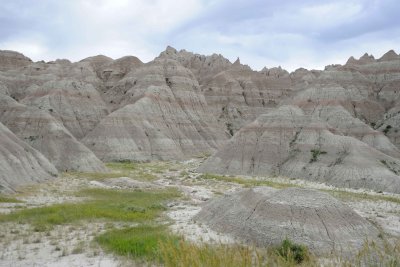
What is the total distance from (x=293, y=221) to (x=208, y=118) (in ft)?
270

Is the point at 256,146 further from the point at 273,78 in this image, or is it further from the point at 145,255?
the point at 273,78

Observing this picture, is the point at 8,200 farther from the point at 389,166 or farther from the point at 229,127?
the point at 229,127

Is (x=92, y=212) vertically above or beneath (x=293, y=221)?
beneath

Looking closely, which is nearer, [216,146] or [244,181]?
[244,181]

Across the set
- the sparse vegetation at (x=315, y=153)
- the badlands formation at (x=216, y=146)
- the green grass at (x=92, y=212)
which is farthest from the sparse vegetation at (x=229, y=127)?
the green grass at (x=92, y=212)

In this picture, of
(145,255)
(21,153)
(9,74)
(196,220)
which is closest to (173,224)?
(196,220)

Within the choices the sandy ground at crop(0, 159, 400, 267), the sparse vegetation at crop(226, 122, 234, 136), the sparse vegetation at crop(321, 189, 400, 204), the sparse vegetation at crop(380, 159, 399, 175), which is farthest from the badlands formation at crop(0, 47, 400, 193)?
the sparse vegetation at crop(321, 189, 400, 204)

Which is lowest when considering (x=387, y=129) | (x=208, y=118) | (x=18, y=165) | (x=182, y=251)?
(x=18, y=165)

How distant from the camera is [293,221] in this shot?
18.8m

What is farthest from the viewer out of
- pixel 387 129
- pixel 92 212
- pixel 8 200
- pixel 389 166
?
pixel 387 129

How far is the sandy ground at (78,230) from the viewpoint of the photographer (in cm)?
1481

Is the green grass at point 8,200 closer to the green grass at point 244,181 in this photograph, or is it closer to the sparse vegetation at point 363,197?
the green grass at point 244,181

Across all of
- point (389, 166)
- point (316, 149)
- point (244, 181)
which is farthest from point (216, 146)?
point (389, 166)

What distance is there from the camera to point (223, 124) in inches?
4459
